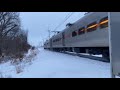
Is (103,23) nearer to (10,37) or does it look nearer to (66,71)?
(66,71)

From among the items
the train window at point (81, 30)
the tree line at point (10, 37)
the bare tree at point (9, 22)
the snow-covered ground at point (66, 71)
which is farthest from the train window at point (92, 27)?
the bare tree at point (9, 22)

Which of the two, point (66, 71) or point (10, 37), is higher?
point (10, 37)

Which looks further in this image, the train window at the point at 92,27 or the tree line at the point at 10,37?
the tree line at the point at 10,37

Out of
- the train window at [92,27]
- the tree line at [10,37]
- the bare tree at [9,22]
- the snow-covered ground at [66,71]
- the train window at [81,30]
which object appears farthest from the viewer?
the bare tree at [9,22]

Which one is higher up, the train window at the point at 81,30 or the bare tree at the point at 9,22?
the bare tree at the point at 9,22

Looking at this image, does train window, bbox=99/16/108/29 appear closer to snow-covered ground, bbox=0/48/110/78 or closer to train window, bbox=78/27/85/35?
snow-covered ground, bbox=0/48/110/78

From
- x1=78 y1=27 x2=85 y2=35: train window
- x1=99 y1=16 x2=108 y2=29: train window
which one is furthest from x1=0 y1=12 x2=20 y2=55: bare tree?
x1=99 y1=16 x2=108 y2=29: train window

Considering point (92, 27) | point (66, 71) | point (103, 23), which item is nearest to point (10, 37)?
point (92, 27)

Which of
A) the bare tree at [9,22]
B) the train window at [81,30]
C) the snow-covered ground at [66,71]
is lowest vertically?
the snow-covered ground at [66,71]

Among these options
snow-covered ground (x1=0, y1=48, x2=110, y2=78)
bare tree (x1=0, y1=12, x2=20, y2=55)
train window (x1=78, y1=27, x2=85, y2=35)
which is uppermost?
bare tree (x1=0, y1=12, x2=20, y2=55)

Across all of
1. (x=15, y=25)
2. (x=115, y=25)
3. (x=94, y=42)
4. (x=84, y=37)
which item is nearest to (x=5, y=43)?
(x=15, y=25)

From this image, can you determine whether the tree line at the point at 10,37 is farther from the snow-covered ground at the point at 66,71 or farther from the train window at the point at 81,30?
the snow-covered ground at the point at 66,71
